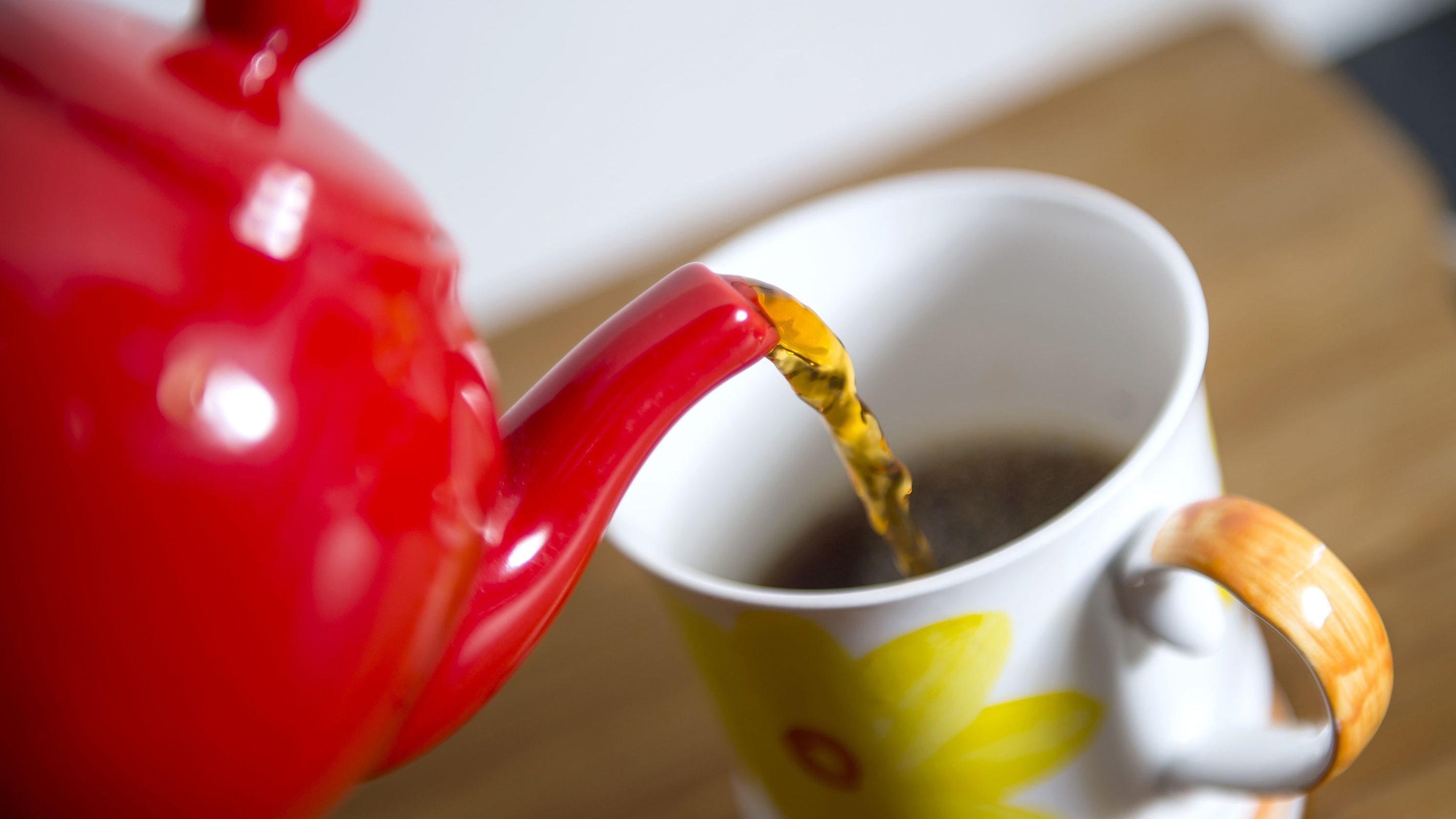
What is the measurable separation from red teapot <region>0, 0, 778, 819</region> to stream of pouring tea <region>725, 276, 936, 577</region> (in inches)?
3.5

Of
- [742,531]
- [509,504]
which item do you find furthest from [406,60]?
[509,504]

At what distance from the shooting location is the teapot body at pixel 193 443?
0.19 m

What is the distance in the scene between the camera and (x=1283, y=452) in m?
0.50

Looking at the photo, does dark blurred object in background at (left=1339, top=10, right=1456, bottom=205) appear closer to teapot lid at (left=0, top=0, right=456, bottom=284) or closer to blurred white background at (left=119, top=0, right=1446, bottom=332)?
blurred white background at (left=119, top=0, right=1446, bottom=332)

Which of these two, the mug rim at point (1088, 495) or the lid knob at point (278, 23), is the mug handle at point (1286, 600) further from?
the lid knob at point (278, 23)

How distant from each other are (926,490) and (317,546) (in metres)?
0.33

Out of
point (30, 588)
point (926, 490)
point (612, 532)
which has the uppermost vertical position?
point (30, 588)

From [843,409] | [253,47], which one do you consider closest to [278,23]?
[253,47]

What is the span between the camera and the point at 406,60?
96 cm

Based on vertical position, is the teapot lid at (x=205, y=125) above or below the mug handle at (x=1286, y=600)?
above

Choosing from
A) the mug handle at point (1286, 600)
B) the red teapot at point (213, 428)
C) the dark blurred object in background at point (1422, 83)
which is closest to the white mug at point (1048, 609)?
the mug handle at point (1286, 600)

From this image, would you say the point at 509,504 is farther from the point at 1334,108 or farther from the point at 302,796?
the point at 1334,108

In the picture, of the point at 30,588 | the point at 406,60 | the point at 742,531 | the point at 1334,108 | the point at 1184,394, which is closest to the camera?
the point at 30,588

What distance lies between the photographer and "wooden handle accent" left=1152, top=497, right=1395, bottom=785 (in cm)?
29
